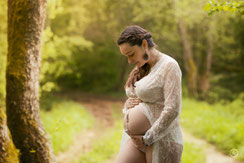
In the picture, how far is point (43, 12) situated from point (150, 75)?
76.6 inches

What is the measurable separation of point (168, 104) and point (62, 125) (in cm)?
185

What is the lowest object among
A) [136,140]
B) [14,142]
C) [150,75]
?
[14,142]

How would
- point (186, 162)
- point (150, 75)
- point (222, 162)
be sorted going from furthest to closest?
point (222, 162)
point (186, 162)
point (150, 75)

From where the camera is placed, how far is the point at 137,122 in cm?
267

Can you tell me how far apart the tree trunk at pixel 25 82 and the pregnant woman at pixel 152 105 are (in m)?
1.43

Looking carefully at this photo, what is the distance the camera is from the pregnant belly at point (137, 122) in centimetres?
263

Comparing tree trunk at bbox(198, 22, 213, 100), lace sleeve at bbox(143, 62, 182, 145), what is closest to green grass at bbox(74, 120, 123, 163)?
lace sleeve at bbox(143, 62, 182, 145)

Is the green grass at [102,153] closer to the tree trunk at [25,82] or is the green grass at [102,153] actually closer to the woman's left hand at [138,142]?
the tree trunk at [25,82]

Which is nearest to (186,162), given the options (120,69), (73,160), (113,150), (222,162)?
(222,162)

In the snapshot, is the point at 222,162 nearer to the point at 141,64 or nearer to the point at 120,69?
the point at 141,64

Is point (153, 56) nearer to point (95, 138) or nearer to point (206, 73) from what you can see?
point (95, 138)

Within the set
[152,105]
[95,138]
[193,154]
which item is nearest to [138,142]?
[152,105]

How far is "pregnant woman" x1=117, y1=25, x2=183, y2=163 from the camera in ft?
7.80

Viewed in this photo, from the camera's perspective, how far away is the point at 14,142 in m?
3.54
